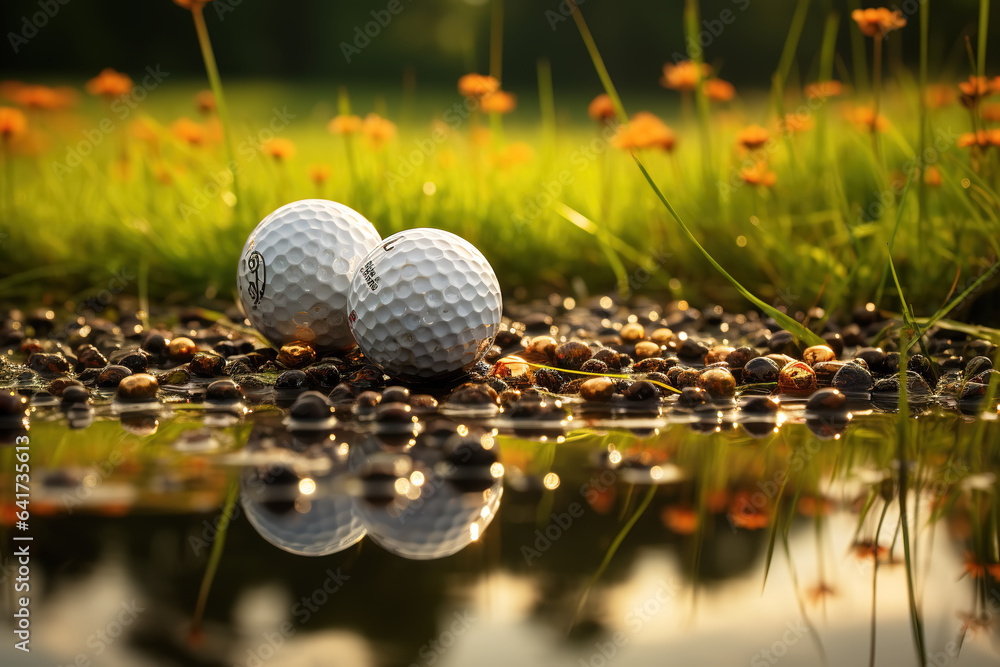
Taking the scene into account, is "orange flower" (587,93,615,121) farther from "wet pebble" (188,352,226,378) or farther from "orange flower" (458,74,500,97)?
"wet pebble" (188,352,226,378)

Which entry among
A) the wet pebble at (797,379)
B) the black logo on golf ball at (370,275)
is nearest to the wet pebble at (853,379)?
the wet pebble at (797,379)

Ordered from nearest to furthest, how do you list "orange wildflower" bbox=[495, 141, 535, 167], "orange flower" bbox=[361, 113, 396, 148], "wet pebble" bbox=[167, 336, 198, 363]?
1. "wet pebble" bbox=[167, 336, 198, 363]
2. "orange flower" bbox=[361, 113, 396, 148]
3. "orange wildflower" bbox=[495, 141, 535, 167]

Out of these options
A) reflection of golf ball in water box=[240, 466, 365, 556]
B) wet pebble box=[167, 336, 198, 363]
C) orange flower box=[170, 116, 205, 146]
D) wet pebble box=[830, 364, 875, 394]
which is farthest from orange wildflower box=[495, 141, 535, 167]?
reflection of golf ball in water box=[240, 466, 365, 556]

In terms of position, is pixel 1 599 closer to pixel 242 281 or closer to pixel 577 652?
pixel 577 652

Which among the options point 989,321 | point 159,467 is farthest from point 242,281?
point 989,321

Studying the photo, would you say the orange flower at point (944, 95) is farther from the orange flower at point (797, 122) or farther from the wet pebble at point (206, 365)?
the wet pebble at point (206, 365)

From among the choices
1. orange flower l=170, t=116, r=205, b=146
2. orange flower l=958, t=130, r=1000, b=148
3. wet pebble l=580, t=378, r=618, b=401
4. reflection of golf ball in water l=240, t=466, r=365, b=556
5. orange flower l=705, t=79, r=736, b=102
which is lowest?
wet pebble l=580, t=378, r=618, b=401
